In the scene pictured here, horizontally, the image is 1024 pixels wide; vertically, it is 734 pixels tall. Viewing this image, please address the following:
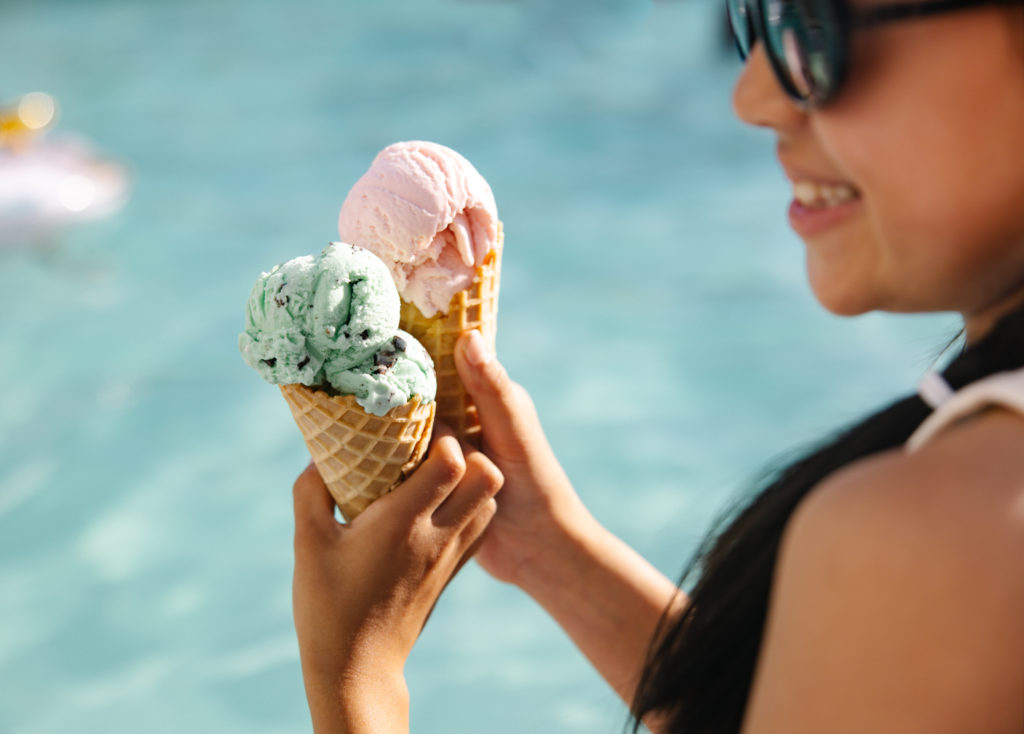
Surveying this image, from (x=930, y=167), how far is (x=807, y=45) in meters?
0.13

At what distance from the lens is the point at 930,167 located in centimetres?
67

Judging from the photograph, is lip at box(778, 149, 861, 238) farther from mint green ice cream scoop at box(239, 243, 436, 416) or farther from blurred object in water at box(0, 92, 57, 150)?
blurred object in water at box(0, 92, 57, 150)

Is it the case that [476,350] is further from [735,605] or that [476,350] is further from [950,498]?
[950,498]

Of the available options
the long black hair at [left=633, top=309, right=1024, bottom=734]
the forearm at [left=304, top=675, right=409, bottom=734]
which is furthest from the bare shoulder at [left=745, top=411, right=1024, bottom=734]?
the forearm at [left=304, top=675, right=409, bottom=734]

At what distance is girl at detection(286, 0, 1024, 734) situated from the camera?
59 cm

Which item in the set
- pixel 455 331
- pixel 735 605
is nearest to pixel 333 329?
pixel 455 331

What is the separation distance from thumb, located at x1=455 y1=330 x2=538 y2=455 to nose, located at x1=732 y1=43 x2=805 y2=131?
1.68 feet

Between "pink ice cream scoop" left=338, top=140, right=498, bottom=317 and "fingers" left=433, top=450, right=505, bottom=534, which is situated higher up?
"pink ice cream scoop" left=338, top=140, right=498, bottom=317

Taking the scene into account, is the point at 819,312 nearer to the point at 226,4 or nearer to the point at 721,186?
the point at 721,186

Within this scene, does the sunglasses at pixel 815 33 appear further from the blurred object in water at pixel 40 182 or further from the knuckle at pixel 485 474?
the blurred object in water at pixel 40 182

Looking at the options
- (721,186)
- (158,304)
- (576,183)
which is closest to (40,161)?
(158,304)

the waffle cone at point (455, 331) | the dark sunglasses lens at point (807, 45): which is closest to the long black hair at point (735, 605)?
the dark sunglasses lens at point (807, 45)

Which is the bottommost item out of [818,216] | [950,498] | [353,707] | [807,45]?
[353,707]

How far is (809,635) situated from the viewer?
2.09 feet
